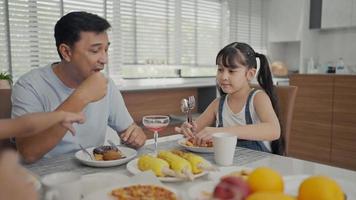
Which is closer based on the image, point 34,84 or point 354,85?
point 34,84

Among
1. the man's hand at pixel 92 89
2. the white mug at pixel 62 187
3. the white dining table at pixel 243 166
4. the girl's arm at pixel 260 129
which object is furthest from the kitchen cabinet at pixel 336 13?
the white mug at pixel 62 187

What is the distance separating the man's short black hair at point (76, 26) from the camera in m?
1.38

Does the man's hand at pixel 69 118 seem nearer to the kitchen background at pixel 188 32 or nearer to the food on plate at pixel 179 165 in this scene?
the food on plate at pixel 179 165

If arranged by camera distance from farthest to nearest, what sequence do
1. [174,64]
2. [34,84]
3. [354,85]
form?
1. [174,64]
2. [354,85]
3. [34,84]

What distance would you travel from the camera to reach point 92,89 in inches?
46.4

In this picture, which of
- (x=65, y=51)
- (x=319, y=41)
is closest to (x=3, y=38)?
(x=65, y=51)

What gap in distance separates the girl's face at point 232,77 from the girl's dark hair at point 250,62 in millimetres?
18

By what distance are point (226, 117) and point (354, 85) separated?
2036 mm

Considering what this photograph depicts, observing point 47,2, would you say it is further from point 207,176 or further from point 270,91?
point 207,176

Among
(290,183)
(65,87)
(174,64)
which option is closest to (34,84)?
(65,87)

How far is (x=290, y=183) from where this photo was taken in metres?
0.84

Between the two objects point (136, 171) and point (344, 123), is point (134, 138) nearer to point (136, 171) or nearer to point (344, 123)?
point (136, 171)

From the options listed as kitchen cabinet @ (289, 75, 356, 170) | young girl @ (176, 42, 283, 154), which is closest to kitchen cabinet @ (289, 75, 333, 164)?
kitchen cabinet @ (289, 75, 356, 170)

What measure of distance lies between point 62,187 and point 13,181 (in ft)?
1.28
